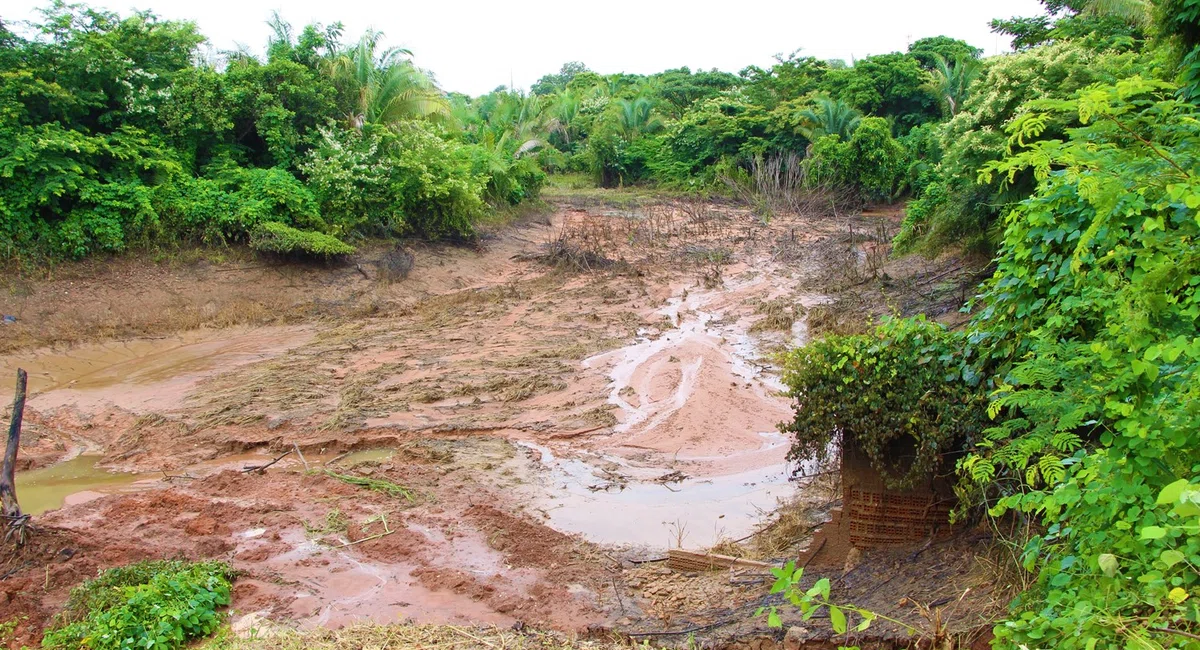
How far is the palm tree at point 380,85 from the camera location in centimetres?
1792

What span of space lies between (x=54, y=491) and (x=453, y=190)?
11449 mm

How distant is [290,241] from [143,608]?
37.1ft

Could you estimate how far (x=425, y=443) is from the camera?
29.9 feet

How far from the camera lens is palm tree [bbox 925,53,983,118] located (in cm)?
2906

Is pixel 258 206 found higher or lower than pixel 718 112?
lower

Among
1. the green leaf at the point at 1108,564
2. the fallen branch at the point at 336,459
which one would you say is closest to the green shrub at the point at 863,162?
the fallen branch at the point at 336,459

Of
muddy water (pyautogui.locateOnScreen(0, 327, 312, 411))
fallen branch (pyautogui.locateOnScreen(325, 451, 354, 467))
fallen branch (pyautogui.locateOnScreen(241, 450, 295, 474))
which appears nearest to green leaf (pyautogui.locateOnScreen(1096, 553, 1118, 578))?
fallen branch (pyautogui.locateOnScreen(325, 451, 354, 467))

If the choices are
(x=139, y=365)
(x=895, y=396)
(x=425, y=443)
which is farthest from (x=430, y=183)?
(x=895, y=396)

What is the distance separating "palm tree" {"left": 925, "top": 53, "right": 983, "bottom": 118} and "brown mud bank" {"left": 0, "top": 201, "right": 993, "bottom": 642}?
52.6 ft

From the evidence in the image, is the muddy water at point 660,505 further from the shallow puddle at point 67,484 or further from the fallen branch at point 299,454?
the shallow puddle at point 67,484

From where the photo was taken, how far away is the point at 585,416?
32.4 feet

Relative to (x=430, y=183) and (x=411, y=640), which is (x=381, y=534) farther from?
(x=430, y=183)

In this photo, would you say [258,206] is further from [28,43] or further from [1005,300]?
[1005,300]

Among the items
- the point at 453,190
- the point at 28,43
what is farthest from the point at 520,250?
the point at 28,43
